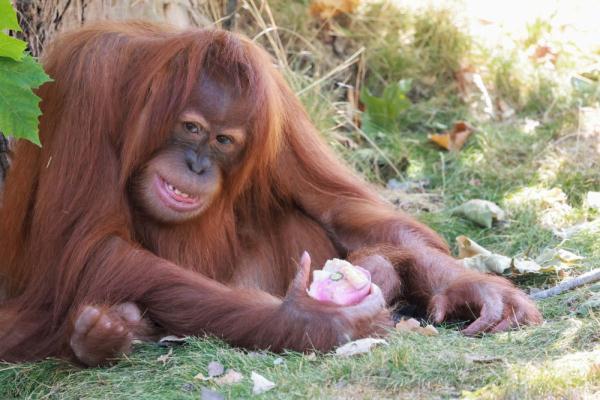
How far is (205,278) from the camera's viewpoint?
3811 mm

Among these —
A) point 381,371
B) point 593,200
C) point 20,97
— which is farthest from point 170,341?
point 593,200

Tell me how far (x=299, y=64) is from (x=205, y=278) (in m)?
3.18

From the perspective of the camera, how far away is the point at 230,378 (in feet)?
10.8

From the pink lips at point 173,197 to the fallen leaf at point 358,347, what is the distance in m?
0.81

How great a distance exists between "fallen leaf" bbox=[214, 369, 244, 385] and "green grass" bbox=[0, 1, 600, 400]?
0.12 ft

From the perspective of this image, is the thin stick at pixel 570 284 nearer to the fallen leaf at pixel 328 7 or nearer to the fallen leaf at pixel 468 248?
the fallen leaf at pixel 468 248

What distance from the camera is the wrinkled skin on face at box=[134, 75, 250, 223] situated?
3816 mm

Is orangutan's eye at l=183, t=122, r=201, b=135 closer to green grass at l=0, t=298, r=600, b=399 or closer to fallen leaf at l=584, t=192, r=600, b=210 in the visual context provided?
green grass at l=0, t=298, r=600, b=399

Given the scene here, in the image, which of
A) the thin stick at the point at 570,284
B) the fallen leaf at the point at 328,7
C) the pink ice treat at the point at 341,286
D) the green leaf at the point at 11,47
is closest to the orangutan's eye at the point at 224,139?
the pink ice treat at the point at 341,286

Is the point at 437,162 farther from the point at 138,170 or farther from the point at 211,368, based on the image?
the point at 211,368

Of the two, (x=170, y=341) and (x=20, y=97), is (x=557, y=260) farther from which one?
Answer: (x=20, y=97)

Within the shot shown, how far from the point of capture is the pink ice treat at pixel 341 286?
369 centimetres

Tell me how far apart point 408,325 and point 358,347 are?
0.44 m

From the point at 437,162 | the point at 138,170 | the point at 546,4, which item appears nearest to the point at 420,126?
the point at 437,162
